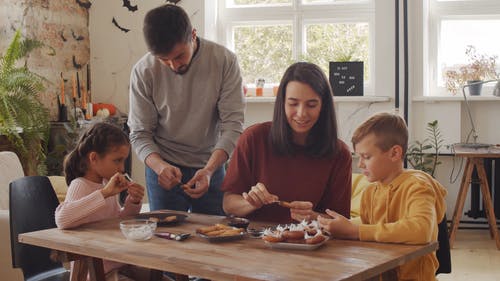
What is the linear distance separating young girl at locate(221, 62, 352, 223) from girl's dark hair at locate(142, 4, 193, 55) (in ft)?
1.44

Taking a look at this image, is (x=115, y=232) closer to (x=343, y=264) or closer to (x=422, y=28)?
(x=343, y=264)

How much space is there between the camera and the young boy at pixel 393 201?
75.9 inches

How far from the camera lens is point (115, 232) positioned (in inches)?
87.7

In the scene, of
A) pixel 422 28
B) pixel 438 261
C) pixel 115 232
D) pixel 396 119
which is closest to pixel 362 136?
pixel 396 119

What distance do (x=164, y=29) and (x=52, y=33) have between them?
3.20 meters

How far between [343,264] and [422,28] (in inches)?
165

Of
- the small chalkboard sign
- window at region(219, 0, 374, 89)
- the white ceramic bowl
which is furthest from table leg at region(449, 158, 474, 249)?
the white ceramic bowl

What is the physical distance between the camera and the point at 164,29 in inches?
98.6

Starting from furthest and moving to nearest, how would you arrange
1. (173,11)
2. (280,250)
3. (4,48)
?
(4,48), (173,11), (280,250)

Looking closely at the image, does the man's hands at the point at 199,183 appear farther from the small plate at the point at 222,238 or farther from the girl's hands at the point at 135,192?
the small plate at the point at 222,238

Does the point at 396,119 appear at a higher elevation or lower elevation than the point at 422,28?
lower

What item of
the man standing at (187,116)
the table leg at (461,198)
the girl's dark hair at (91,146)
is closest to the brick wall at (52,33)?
the man standing at (187,116)

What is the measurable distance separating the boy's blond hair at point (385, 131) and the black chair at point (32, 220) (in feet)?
4.01

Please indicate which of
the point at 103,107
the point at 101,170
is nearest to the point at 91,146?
the point at 101,170
